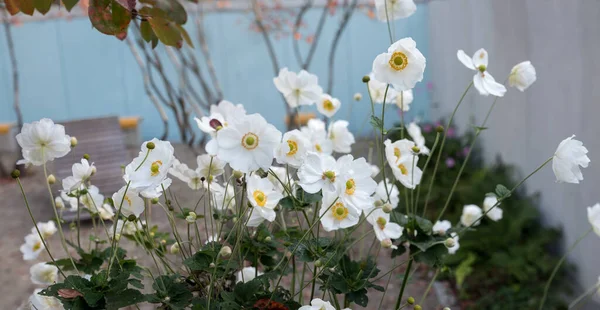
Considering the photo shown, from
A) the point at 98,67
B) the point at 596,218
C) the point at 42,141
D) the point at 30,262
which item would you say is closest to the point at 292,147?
the point at 42,141

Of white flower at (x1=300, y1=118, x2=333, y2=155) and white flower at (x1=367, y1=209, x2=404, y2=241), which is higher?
white flower at (x1=300, y1=118, x2=333, y2=155)

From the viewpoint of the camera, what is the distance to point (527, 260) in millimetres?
2621

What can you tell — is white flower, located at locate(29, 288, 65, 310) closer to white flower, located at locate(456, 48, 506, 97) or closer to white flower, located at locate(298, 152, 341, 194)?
white flower, located at locate(298, 152, 341, 194)

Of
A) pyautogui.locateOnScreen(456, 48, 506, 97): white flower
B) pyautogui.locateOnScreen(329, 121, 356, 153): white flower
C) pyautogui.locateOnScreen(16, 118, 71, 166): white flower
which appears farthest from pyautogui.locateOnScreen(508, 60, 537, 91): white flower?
pyautogui.locateOnScreen(16, 118, 71, 166): white flower

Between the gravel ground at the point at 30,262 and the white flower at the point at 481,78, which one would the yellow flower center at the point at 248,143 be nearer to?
the white flower at the point at 481,78

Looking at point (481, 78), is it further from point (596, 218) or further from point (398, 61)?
point (596, 218)

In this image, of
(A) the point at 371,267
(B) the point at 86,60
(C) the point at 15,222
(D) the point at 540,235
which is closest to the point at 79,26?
(B) the point at 86,60

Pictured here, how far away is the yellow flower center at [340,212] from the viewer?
766mm

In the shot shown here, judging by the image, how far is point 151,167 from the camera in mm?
681

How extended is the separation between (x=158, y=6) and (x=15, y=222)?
9.86 feet

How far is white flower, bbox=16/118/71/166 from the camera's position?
0.73 metres

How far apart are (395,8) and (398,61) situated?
23 cm

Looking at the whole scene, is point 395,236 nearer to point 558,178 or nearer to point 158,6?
point 558,178

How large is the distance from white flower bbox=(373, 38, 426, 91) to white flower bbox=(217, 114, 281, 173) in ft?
0.63
